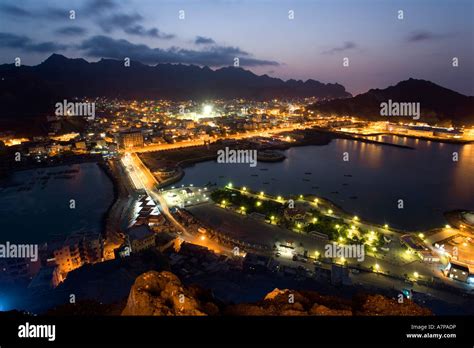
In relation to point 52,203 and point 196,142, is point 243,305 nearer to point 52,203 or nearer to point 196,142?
point 52,203

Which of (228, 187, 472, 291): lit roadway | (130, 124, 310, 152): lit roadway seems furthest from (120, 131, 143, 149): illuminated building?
(228, 187, 472, 291): lit roadway

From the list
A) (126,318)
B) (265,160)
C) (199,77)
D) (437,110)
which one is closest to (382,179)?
(265,160)

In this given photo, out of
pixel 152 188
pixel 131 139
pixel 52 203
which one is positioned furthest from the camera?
pixel 131 139

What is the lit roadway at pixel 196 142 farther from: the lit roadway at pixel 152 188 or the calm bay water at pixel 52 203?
the calm bay water at pixel 52 203

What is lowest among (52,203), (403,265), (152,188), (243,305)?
(403,265)

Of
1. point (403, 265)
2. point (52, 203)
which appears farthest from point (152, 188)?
point (403, 265)

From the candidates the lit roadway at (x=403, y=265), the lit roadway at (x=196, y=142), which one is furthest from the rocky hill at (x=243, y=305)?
the lit roadway at (x=196, y=142)

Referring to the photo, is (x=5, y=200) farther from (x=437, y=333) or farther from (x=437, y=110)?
(x=437, y=110)
